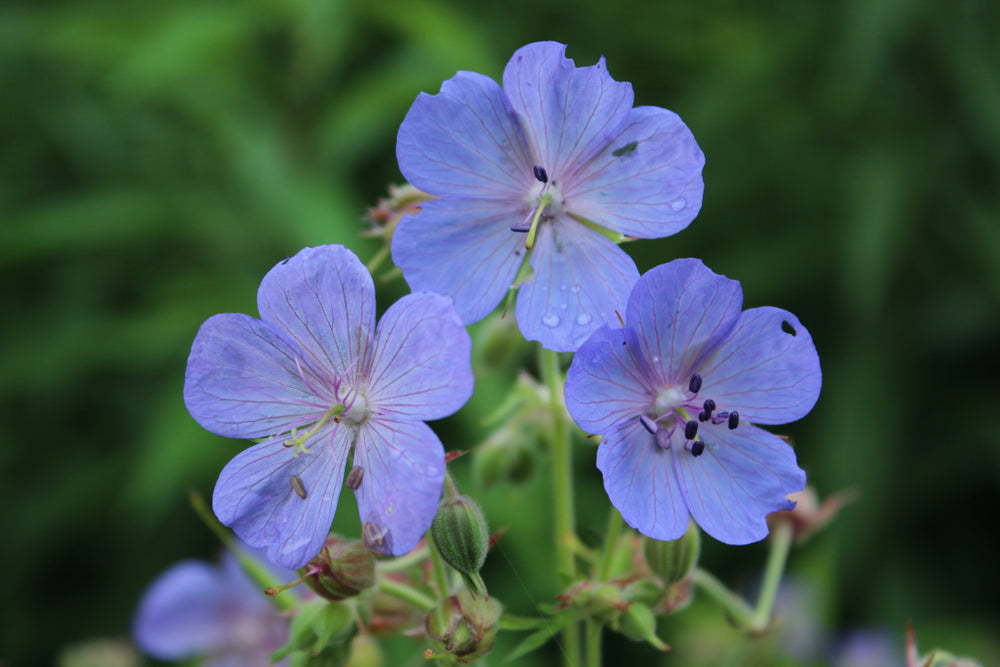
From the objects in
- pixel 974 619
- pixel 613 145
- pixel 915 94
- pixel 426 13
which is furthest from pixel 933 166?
pixel 613 145

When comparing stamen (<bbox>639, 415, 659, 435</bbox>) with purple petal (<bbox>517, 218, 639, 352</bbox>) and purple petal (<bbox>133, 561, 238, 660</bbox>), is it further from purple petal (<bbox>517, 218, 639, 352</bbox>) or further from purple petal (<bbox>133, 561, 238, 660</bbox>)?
purple petal (<bbox>133, 561, 238, 660</bbox>)

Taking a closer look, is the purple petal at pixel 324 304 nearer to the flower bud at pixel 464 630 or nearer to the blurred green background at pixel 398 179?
the flower bud at pixel 464 630

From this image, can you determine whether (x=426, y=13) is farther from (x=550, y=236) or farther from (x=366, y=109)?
(x=550, y=236)

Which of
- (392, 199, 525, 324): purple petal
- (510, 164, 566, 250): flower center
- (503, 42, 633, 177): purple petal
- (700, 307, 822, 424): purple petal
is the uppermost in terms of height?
(503, 42, 633, 177): purple petal

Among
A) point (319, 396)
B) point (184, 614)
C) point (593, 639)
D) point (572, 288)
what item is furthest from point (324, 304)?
point (184, 614)

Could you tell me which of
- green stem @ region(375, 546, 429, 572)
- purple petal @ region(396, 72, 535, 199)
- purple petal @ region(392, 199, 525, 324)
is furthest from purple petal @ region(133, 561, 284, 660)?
purple petal @ region(396, 72, 535, 199)
